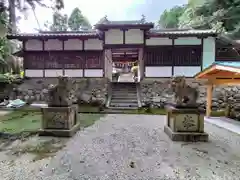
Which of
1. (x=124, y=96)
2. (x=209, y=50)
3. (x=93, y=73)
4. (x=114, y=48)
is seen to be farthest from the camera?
(x=93, y=73)

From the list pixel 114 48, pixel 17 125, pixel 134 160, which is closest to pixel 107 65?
pixel 114 48

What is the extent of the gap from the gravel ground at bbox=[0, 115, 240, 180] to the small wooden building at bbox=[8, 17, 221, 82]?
20.9ft

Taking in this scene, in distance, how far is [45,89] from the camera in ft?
37.8

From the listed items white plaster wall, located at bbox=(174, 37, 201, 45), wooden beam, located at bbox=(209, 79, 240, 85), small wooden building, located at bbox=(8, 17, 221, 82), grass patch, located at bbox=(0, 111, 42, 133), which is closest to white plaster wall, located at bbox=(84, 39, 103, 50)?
small wooden building, located at bbox=(8, 17, 221, 82)

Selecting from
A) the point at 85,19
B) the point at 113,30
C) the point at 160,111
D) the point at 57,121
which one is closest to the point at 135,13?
the point at 85,19

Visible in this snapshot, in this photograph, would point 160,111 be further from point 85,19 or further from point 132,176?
point 85,19

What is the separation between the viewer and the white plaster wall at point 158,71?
11.4m

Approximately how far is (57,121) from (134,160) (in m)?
2.65

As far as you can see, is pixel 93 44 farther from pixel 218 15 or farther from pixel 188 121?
pixel 218 15

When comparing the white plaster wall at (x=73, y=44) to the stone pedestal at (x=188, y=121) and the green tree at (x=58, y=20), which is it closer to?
the green tree at (x=58, y=20)

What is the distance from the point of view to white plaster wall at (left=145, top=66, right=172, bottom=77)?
1139 centimetres

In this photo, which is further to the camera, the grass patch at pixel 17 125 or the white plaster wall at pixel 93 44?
the white plaster wall at pixel 93 44

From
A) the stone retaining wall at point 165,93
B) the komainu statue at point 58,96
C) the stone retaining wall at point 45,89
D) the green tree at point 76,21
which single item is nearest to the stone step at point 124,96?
the stone retaining wall at point 165,93

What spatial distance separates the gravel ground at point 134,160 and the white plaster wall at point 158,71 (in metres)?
6.19
